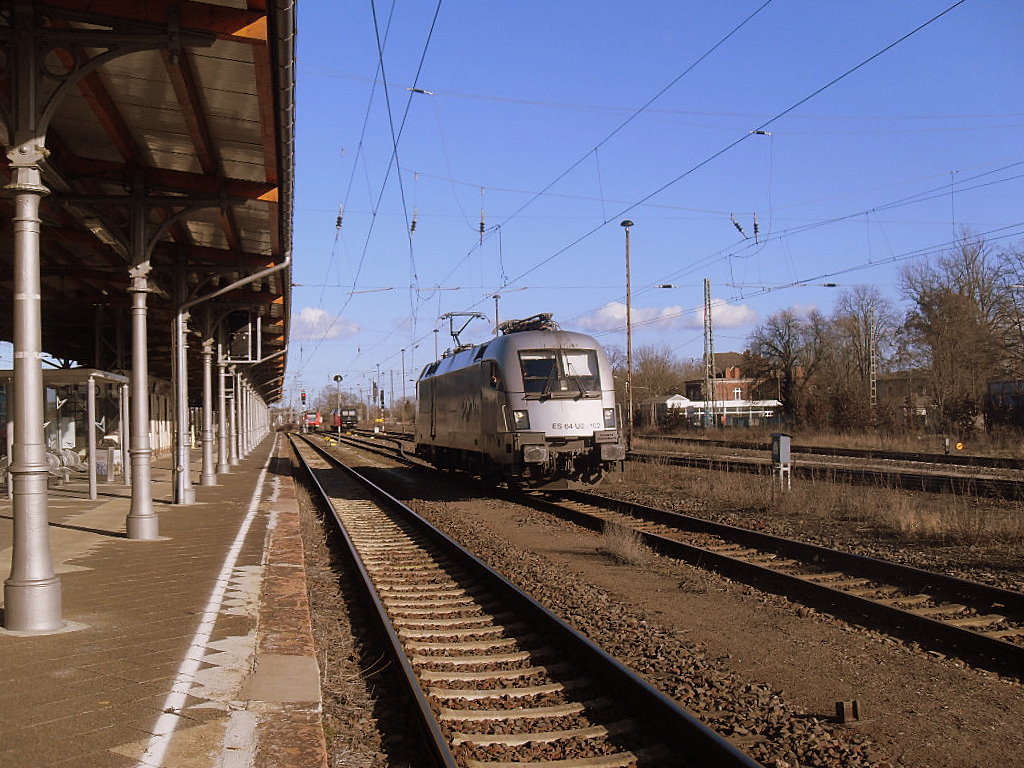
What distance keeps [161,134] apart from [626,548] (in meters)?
7.38

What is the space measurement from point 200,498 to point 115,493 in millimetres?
2077

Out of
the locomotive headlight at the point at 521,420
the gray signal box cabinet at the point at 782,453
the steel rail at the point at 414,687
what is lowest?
the steel rail at the point at 414,687

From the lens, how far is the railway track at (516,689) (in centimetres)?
460

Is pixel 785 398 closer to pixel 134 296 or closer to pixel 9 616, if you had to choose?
pixel 134 296

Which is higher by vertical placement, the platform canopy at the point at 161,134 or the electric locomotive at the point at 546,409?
the platform canopy at the point at 161,134

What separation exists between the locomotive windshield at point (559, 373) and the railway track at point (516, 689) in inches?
263

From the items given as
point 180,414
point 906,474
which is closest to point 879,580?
point 180,414

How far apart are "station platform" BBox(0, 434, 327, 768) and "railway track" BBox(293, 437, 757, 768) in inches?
30.8

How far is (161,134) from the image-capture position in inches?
410

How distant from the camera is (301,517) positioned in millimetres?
16797

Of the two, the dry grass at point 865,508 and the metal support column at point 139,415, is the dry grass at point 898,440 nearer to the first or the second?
the dry grass at point 865,508

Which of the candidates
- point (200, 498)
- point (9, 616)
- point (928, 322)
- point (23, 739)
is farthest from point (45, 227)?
point (928, 322)

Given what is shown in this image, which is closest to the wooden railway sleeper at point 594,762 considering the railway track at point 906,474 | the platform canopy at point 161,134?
the platform canopy at point 161,134

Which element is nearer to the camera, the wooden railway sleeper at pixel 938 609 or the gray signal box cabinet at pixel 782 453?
the wooden railway sleeper at pixel 938 609
